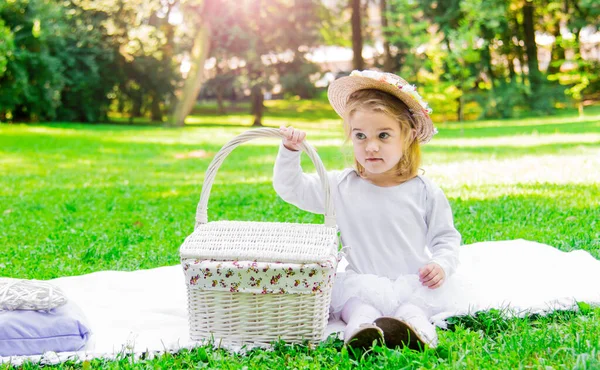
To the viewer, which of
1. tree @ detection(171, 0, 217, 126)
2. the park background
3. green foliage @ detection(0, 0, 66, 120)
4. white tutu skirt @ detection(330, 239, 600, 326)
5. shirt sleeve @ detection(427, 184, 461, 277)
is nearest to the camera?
white tutu skirt @ detection(330, 239, 600, 326)

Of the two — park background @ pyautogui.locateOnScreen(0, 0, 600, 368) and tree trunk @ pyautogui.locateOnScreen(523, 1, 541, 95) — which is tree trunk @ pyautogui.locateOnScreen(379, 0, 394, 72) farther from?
tree trunk @ pyautogui.locateOnScreen(523, 1, 541, 95)

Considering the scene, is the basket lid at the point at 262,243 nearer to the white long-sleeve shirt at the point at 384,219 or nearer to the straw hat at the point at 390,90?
the white long-sleeve shirt at the point at 384,219

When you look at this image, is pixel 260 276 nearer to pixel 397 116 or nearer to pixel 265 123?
pixel 397 116

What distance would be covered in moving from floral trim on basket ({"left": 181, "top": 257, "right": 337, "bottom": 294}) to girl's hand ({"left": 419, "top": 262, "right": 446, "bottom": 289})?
20.0 inches

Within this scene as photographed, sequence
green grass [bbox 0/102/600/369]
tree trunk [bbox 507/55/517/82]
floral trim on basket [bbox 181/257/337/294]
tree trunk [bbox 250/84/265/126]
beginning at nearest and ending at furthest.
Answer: green grass [bbox 0/102/600/369]
floral trim on basket [bbox 181/257/337/294]
tree trunk [bbox 507/55/517/82]
tree trunk [bbox 250/84/265/126]

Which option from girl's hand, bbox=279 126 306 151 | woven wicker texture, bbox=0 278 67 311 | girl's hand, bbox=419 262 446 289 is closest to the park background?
girl's hand, bbox=419 262 446 289

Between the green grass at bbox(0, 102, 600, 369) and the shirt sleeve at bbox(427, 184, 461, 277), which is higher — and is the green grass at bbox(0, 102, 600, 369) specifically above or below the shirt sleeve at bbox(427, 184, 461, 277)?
below

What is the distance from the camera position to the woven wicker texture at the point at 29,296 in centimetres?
276

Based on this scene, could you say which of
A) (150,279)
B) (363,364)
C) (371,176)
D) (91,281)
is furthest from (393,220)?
(91,281)

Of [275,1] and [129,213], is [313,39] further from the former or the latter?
[129,213]

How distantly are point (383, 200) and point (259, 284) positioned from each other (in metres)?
0.86

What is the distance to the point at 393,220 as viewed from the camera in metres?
3.21

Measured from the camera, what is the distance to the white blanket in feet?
9.64

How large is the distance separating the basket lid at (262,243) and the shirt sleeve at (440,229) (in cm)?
57
